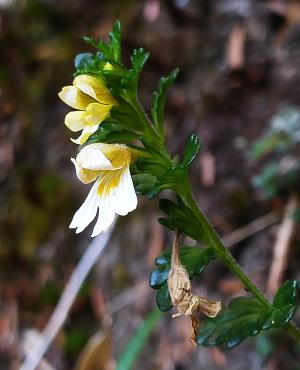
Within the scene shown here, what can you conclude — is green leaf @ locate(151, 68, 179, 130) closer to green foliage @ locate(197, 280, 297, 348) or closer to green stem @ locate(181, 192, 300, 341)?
green stem @ locate(181, 192, 300, 341)

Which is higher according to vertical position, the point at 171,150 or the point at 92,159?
the point at 92,159

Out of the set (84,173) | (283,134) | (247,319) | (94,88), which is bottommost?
(283,134)

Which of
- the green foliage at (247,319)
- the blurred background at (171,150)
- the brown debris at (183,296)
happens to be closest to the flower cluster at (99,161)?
the brown debris at (183,296)

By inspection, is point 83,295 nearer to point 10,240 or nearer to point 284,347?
point 10,240

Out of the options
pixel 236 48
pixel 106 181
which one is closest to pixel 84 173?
pixel 106 181

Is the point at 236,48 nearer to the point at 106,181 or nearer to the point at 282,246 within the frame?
the point at 282,246

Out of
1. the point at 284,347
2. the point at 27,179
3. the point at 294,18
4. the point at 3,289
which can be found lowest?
the point at 3,289

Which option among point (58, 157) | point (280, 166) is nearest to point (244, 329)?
point (280, 166)

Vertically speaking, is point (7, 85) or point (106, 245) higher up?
point (7, 85)
